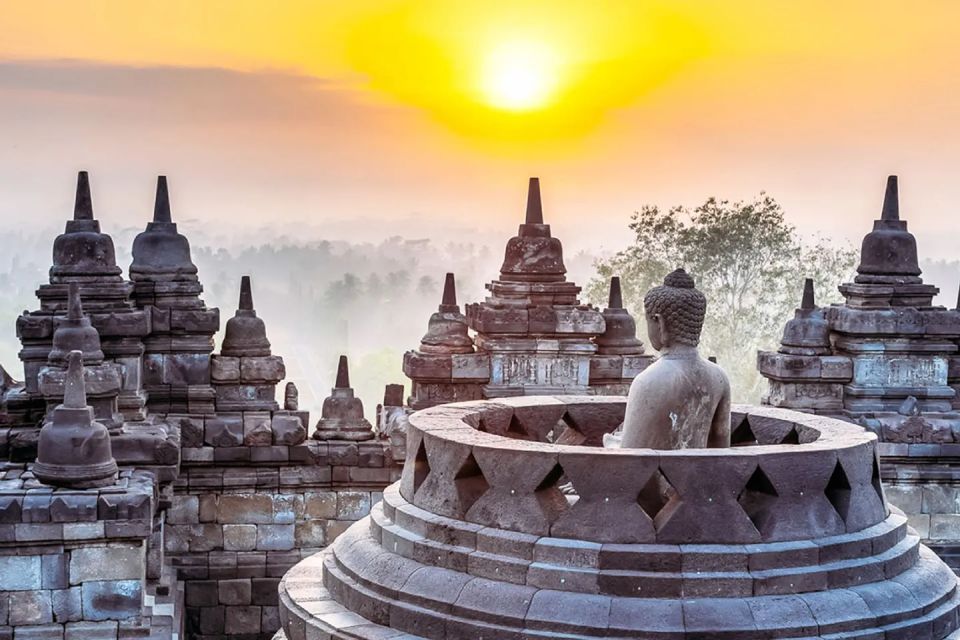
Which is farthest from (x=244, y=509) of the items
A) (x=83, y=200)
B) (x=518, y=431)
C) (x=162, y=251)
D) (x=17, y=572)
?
(x=518, y=431)

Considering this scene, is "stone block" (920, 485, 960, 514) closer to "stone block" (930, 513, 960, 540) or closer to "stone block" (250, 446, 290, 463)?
"stone block" (930, 513, 960, 540)

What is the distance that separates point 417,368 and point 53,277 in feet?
12.0

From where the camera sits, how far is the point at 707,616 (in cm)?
944

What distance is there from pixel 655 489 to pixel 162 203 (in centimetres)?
906

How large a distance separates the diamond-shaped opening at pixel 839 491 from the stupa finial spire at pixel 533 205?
8.58 metres

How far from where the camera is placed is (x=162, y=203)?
17.9 metres

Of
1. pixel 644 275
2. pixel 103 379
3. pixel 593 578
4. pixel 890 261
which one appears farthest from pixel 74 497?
pixel 644 275

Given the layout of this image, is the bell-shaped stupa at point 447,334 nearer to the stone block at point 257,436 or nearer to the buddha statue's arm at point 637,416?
the stone block at point 257,436

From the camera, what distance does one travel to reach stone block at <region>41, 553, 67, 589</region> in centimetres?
1338

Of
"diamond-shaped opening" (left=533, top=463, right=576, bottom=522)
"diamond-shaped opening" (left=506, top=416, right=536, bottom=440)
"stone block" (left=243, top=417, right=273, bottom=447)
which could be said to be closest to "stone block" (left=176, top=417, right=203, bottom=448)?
"stone block" (left=243, top=417, right=273, bottom=447)

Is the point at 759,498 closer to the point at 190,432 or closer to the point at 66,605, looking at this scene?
the point at 66,605

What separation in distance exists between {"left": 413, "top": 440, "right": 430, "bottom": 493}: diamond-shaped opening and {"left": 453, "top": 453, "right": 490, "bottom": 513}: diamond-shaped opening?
1.32 ft

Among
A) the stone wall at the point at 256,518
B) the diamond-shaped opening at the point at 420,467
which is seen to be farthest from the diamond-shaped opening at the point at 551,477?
the stone wall at the point at 256,518

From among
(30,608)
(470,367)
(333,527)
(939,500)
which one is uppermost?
(470,367)
